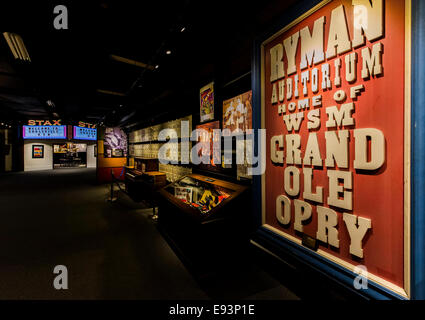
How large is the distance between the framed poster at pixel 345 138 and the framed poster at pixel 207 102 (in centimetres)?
138

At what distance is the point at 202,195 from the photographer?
3021 mm

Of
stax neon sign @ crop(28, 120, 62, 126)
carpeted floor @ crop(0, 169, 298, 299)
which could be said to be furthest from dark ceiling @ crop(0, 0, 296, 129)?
stax neon sign @ crop(28, 120, 62, 126)

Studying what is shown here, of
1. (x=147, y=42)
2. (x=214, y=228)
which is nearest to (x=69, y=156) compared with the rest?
(x=147, y=42)

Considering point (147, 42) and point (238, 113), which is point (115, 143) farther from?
point (238, 113)

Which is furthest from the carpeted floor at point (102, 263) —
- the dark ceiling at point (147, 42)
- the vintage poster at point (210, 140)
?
the dark ceiling at point (147, 42)

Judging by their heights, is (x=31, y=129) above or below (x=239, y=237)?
above

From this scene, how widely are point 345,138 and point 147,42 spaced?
375cm

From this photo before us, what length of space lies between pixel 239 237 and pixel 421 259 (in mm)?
1654

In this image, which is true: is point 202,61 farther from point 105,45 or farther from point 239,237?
point 239,237

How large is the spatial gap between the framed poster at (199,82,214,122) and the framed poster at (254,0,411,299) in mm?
1382

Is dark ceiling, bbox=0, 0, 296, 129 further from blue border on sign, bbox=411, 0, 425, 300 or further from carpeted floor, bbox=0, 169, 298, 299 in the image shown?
carpeted floor, bbox=0, 169, 298, 299

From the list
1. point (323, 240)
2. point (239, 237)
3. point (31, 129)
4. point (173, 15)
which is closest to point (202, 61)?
point (173, 15)

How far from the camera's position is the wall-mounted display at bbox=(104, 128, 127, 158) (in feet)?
27.2
